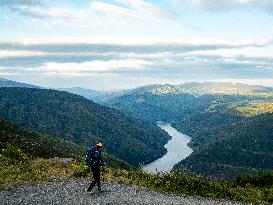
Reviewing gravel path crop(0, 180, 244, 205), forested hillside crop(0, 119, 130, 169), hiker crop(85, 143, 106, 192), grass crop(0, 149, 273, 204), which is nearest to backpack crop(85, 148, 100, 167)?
hiker crop(85, 143, 106, 192)

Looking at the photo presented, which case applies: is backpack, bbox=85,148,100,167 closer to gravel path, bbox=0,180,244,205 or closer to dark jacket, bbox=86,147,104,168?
dark jacket, bbox=86,147,104,168

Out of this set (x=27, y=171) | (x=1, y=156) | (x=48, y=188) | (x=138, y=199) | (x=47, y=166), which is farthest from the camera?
(x=1, y=156)

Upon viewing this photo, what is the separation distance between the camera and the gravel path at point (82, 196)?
27.6 meters

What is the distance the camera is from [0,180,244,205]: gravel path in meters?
27.6

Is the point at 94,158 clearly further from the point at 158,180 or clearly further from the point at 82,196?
the point at 158,180

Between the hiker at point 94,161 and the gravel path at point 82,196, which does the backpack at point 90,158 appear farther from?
the gravel path at point 82,196

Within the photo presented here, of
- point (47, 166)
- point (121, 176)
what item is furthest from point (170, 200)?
point (47, 166)

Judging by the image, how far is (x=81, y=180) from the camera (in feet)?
114

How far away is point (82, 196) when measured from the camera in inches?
1141

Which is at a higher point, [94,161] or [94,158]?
[94,158]

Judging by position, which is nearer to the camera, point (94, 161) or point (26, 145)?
point (94, 161)

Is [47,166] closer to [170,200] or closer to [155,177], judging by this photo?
[155,177]

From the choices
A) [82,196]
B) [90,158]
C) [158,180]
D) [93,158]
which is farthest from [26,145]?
[82,196]

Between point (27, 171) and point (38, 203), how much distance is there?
35.8 ft
